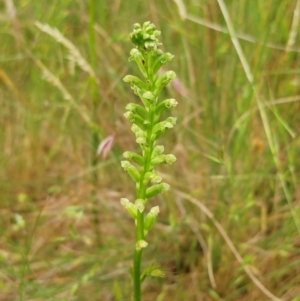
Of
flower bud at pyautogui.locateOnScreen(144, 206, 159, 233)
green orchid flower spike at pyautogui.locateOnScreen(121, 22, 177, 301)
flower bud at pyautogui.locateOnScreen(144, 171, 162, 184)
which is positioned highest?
green orchid flower spike at pyautogui.locateOnScreen(121, 22, 177, 301)

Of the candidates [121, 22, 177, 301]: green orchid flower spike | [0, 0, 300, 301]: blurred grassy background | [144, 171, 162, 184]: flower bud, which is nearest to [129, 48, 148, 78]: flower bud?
[121, 22, 177, 301]: green orchid flower spike

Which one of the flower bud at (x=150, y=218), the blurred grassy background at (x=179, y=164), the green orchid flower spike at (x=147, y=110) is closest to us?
the green orchid flower spike at (x=147, y=110)

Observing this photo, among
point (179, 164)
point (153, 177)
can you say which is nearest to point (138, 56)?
point (153, 177)

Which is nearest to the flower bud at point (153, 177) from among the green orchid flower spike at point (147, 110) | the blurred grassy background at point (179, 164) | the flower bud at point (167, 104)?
the green orchid flower spike at point (147, 110)

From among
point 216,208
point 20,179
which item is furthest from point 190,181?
point 20,179

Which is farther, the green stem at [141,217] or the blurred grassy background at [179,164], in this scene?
the blurred grassy background at [179,164]

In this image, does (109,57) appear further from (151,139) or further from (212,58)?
(151,139)

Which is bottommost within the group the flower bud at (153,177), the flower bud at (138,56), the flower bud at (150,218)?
the flower bud at (150,218)

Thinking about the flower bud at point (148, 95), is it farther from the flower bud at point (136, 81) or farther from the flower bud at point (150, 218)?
the flower bud at point (150, 218)

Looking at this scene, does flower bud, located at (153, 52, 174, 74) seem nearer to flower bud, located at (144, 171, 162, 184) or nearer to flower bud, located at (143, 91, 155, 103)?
flower bud, located at (143, 91, 155, 103)

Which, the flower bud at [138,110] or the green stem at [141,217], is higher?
the flower bud at [138,110]
